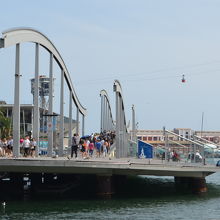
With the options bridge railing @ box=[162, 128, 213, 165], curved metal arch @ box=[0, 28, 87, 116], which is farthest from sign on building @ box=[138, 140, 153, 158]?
curved metal arch @ box=[0, 28, 87, 116]

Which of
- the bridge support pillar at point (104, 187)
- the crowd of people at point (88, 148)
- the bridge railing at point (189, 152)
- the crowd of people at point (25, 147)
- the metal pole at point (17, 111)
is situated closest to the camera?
the metal pole at point (17, 111)

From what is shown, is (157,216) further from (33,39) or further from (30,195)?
(33,39)

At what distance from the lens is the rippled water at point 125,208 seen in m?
28.8

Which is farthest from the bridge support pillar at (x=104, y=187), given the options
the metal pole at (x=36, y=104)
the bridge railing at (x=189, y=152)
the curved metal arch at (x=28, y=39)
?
the curved metal arch at (x=28, y=39)

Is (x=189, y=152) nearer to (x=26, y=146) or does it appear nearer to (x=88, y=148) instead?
(x=88, y=148)

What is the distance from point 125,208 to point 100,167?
310 centimetres

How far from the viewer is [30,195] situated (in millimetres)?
37562

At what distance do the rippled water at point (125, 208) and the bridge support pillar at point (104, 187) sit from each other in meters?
0.68

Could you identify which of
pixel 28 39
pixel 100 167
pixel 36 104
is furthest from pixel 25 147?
pixel 28 39

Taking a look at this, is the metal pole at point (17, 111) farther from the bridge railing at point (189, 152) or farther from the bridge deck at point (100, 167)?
the bridge railing at point (189, 152)

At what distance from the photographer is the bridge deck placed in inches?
1232

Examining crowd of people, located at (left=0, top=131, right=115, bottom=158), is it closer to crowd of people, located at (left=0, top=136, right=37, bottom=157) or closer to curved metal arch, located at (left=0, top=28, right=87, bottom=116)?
crowd of people, located at (left=0, top=136, right=37, bottom=157)

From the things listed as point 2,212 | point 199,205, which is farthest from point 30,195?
point 199,205

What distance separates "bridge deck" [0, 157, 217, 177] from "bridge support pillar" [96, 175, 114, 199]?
2.27 feet
